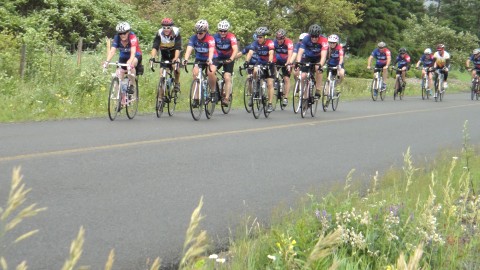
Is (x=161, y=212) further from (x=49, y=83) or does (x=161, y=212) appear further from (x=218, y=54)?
(x=49, y=83)

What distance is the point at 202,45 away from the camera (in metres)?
14.7

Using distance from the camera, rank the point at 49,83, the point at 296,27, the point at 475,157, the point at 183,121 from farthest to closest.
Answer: the point at 296,27 < the point at 49,83 < the point at 183,121 < the point at 475,157

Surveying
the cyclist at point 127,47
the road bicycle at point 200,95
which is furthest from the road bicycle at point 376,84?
the cyclist at point 127,47

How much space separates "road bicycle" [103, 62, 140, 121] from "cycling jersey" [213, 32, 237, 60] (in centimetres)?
254

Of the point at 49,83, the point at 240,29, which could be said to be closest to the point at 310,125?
the point at 49,83

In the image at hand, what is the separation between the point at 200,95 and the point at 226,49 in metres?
1.80

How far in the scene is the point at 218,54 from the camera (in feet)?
52.3

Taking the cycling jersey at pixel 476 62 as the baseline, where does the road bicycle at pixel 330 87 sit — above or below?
below

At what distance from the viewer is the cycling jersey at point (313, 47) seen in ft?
54.2

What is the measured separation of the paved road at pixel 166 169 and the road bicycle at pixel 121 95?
12.2 inches

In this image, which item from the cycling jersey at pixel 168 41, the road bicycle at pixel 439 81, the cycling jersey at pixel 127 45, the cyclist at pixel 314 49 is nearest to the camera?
the cycling jersey at pixel 127 45

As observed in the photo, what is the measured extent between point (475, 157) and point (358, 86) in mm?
26573

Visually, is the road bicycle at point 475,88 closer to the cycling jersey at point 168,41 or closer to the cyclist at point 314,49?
the cyclist at point 314,49

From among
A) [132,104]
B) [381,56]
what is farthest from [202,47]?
[381,56]
